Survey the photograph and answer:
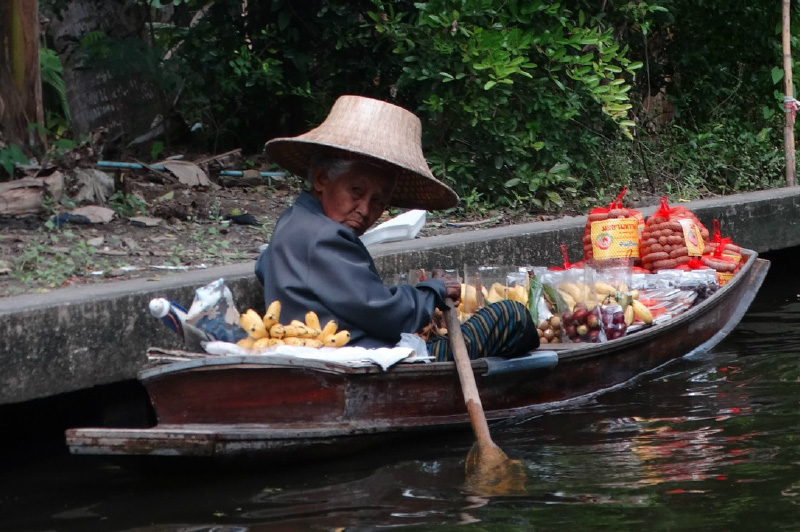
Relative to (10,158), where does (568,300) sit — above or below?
below

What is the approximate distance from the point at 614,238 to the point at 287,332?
8.97ft

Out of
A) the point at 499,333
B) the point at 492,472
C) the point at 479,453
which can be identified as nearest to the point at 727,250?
the point at 499,333

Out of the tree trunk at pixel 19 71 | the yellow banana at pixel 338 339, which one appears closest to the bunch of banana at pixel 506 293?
the yellow banana at pixel 338 339

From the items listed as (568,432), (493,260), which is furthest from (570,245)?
(568,432)

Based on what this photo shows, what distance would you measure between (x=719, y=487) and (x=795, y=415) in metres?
1.08

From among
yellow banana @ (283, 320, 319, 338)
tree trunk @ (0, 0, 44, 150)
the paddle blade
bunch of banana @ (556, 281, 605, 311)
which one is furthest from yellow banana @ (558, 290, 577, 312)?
tree trunk @ (0, 0, 44, 150)

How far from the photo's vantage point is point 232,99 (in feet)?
29.0

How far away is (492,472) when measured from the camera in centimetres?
380

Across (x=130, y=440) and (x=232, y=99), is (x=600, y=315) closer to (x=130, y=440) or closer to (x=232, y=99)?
(x=130, y=440)

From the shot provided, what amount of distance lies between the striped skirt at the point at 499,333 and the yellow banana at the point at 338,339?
1.90 ft

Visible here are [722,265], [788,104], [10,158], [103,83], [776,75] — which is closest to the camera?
[722,265]

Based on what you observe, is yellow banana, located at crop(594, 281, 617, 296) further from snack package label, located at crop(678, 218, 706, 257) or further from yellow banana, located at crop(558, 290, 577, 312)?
snack package label, located at crop(678, 218, 706, 257)

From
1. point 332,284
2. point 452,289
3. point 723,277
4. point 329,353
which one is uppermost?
point 332,284

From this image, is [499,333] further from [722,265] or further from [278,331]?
[722,265]
